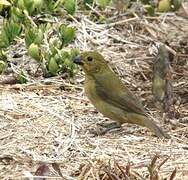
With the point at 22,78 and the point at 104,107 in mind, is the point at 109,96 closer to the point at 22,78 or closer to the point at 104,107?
the point at 104,107

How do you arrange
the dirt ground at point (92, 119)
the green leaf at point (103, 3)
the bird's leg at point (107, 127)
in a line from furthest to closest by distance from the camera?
the green leaf at point (103, 3), the bird's leg at point (107, 127), the dirt ground at point (92, 119)

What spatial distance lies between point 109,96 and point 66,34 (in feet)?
4.12

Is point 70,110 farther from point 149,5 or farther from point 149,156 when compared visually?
point 149,5

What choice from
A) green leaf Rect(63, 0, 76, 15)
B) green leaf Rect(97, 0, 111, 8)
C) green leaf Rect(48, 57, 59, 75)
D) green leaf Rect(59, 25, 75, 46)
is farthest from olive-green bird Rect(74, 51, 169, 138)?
green leaf Rect(97, 0, 111, 8)

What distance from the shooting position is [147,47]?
8.58 m

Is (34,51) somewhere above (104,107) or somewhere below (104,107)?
above

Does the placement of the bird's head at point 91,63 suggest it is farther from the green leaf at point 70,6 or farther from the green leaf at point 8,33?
the green leaf at point 70,6

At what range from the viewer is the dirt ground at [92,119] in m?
6.25

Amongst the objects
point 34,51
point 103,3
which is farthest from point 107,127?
point 103,3

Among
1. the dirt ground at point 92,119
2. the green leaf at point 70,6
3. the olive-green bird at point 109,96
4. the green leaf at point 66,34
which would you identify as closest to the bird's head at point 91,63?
the olive-green bird at point 109,96

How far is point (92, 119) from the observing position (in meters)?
7.19

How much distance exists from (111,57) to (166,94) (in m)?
1.22

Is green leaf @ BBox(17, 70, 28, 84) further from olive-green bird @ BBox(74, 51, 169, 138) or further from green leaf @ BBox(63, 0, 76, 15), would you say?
green leaf @ BBox(63, 0, 76, 15)

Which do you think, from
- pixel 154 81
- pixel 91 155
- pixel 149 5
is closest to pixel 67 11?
pixel 149 5
